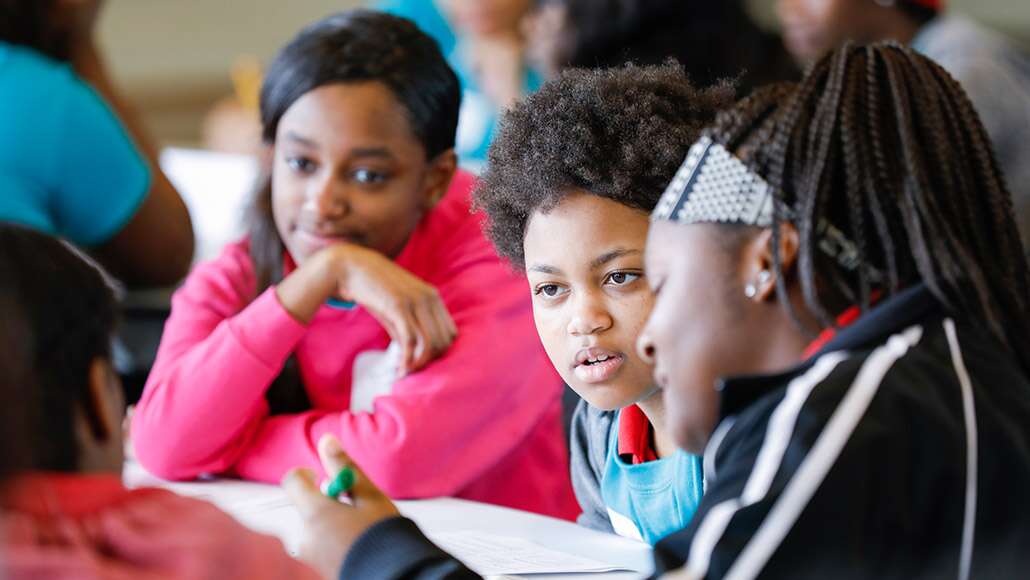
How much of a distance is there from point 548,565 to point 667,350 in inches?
15.1

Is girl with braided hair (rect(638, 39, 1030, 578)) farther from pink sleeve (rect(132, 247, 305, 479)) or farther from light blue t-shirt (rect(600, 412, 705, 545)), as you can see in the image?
pink sleeve (rect(132, 247, 305, 479))

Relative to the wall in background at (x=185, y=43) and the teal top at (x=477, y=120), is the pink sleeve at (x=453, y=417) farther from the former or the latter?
the wall in background at (x=185, y=43)

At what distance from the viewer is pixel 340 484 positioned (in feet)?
3.83

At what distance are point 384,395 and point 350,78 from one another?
45 centimetres

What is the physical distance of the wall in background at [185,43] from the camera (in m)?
6.53

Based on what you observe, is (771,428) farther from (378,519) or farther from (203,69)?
(203,69)

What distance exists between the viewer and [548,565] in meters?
1.34

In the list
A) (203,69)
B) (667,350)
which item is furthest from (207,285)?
(203,69)

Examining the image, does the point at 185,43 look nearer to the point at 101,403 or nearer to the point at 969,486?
the point at 101,403

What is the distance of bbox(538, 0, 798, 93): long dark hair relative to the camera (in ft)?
9.18

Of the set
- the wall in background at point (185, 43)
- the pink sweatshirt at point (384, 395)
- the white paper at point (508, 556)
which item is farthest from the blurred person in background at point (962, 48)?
the wall in background at point (185, 43)

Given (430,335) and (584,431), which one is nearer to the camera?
(584,431)

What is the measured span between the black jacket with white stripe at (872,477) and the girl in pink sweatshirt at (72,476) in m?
0.34

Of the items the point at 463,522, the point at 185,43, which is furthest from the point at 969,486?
the point at 185,43
